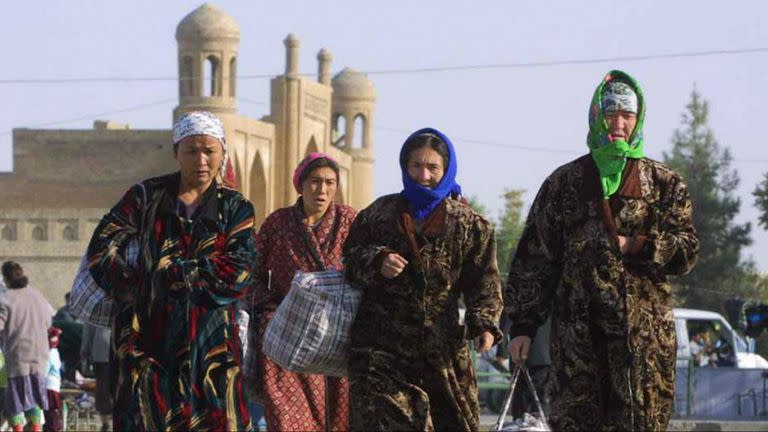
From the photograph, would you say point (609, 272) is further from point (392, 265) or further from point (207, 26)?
point (207, 26)

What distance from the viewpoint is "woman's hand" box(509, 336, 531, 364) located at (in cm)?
789

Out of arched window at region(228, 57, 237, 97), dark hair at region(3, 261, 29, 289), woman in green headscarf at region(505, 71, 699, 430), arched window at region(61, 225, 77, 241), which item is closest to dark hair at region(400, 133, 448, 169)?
woman in green headscarf at region(505, 71, 699, 430)

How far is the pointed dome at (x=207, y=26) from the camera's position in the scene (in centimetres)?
6762

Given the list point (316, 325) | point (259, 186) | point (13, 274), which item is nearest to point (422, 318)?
point (316, 325)

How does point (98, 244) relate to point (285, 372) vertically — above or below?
above

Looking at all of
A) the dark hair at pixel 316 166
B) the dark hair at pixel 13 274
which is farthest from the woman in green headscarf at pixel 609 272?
the dark hair at pixel 13 274

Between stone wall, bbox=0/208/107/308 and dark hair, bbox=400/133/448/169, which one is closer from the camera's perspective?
dark hair, bbox=400/133/448/169

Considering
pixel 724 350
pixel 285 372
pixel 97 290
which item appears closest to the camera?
pixel 97 290

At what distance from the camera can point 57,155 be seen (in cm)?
6619

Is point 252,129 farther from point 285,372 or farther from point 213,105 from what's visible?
point 285,372

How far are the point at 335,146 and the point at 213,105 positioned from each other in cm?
1472

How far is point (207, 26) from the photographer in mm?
67875

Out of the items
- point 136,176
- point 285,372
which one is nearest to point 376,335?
point 285,372

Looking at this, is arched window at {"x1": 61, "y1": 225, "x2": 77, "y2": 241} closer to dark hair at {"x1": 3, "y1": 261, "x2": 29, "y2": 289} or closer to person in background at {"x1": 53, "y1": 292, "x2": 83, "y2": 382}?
person in background at {"x1": 53, "y1": 292, "x2": 83, "y2": 382}
